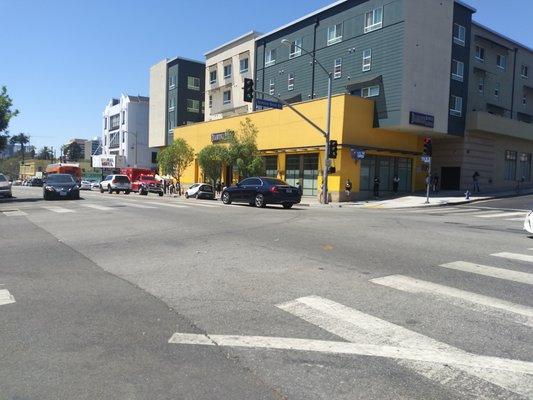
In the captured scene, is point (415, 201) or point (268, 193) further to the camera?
point (415, 201)

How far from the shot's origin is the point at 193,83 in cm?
6594

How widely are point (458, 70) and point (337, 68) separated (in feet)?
30.9

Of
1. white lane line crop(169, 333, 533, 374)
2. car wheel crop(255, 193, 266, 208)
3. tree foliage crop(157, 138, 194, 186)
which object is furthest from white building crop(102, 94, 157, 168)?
white lane line crop(169, 333, 533, 374)

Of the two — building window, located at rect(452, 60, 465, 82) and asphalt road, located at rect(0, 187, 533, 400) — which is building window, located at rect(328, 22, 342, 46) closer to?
building window, located at rect(452, 60, 465, 82)

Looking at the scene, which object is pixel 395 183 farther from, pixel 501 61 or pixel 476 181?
pixel 501 61

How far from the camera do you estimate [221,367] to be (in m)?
4.18

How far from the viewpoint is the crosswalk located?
12.9 feet

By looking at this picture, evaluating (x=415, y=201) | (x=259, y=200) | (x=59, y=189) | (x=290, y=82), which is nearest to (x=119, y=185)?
(x=290, y=82)

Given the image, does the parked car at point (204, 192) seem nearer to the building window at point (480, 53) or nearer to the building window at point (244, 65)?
the building window at point (244, 65)

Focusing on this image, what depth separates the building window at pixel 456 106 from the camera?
38.9 m

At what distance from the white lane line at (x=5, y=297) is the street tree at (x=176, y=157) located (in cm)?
4515

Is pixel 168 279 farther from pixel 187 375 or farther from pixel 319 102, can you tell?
pixel 319 102

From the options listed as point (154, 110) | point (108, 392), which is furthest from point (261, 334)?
point (154, 110)

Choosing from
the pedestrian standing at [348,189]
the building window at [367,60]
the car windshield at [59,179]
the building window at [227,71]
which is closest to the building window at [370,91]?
the building window at [367,60]
